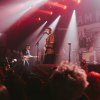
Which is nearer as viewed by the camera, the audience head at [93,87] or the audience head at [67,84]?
the audience head at [67,84]

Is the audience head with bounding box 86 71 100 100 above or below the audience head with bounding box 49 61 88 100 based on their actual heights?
below

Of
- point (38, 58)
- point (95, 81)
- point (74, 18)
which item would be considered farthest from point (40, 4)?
point (95, 81)

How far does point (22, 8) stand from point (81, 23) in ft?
10.4

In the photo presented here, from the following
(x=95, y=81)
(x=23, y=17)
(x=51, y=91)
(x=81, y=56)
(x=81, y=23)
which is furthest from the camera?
(x=23, y=17)

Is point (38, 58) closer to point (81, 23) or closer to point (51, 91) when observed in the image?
point (81, 23)

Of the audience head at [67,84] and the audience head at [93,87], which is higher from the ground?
the audience head at [67,84]

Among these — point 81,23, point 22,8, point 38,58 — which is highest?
point 22,8

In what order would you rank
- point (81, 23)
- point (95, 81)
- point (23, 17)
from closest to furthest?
point (95, 81) → point (81, 23) → point (23, 17)

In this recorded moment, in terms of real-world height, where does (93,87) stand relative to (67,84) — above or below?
below

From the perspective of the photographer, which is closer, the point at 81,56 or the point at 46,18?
the point at 81,56

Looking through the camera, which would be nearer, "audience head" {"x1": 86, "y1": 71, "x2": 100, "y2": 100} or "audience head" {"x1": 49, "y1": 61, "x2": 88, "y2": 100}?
"audience head" {"x1": 49, "y1": 61, "x2": 88, "y2": 100}

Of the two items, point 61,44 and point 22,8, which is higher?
point 22,8

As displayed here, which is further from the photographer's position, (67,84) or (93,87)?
(93,87)

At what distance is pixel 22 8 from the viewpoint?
41.0 ft
